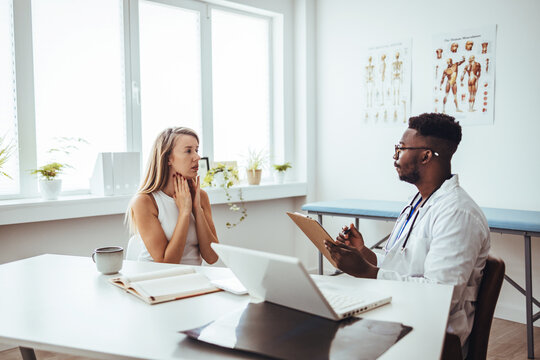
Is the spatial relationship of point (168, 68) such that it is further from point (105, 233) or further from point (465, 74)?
point (465, 74)

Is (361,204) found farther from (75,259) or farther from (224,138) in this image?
(75,259)

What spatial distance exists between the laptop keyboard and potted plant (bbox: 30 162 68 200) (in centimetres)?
226

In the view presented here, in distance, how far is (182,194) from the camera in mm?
2381

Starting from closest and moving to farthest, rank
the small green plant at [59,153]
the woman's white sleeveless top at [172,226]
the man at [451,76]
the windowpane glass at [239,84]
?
the woman's white sleeveless top at [172,226] → the small green plant at [59,153] → the man at [451,76] → the windowpane glass at [239,84]

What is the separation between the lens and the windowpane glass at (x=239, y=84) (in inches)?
166

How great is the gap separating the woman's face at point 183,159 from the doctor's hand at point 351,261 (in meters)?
0.98

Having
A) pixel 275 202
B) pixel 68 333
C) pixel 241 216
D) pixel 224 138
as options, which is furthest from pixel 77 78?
pixel 68 333

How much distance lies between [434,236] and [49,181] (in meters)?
2.29

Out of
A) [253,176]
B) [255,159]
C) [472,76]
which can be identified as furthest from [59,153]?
[472,76]

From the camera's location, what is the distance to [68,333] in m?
1.14

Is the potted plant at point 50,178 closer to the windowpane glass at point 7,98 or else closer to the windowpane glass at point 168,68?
the windowpane glass at point 7,98

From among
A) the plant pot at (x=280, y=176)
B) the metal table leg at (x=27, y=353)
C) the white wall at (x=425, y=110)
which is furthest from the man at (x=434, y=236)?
the plant pot at (x=280, y=176)

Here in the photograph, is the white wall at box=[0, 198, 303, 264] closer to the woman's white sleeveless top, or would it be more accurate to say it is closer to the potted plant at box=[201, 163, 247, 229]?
the potted plant at box=[201, 163, 247, 229]

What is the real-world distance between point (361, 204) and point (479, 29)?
4.70 ft
